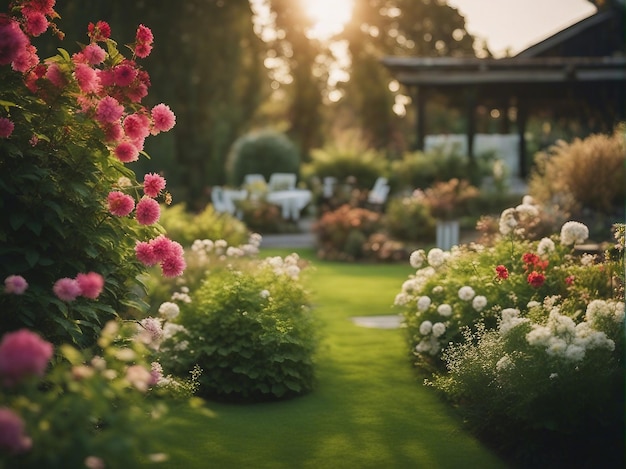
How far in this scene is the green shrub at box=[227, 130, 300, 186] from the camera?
26.0m

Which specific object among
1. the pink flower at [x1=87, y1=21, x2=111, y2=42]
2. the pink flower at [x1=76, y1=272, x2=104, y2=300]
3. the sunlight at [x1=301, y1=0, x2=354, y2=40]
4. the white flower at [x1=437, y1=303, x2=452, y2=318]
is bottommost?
the white flower at [x1=437, y1=303, x2=452, y2=318]

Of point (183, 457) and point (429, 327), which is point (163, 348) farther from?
point (429, 327)

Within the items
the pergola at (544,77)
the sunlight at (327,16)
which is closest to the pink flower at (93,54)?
the pergola at (544,77)

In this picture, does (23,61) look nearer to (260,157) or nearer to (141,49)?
(141,49)

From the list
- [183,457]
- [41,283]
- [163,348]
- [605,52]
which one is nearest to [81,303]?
[41,283]

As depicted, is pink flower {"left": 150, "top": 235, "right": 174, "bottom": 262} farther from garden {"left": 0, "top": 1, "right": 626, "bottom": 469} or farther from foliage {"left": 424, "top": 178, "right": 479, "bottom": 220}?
foliage {"left": 424, "top": 178, "right": 479, "bottom": 220}

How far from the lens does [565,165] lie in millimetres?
12539

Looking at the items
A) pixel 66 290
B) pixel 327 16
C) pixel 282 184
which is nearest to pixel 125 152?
pixel 66 290

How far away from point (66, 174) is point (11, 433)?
242cm

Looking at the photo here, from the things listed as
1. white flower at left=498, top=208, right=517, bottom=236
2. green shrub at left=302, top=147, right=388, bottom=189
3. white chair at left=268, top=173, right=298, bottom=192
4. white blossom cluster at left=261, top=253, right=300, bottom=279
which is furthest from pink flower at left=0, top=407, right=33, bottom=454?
green shrub at left=302, top=147, right=388, bottom=189

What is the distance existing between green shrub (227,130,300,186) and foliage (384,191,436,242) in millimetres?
10273

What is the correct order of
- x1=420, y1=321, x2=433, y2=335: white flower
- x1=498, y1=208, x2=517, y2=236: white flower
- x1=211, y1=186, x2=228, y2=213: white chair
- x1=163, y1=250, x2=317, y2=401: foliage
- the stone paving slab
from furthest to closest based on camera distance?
x1=211, y1=186, x2=228, y2=213: white chair, the stone paving slab, x1=498, y1=208, x2=517, y2=236: white flower, x1=420, y1=321, x2=433, y2=335: white flower, x1=163, y1=250, x2=317, y2=401: foliage

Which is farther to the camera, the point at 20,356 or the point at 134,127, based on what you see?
the point at 134,127

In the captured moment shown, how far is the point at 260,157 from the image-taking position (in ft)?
86.3
